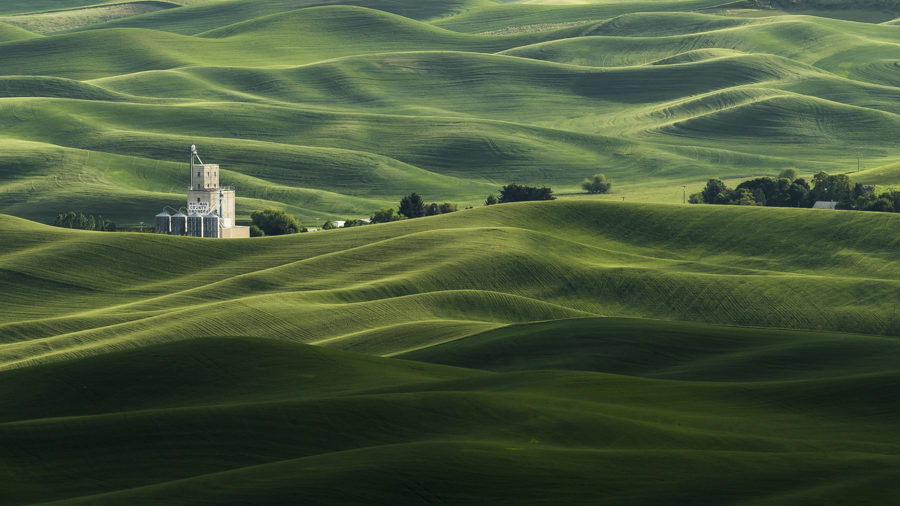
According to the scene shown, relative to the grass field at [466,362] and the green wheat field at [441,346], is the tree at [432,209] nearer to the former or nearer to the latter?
the green wheat field at [441,346]

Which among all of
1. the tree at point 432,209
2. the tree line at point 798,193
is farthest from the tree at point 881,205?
the tree at point 432,209

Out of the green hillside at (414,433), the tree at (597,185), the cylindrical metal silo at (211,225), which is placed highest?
the tree at (597,185)

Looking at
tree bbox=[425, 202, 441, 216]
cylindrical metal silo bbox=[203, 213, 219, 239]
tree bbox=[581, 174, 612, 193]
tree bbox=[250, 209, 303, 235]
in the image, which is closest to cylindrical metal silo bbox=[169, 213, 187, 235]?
cylindrical metal silo bbox=[203, 213, 219, 239]

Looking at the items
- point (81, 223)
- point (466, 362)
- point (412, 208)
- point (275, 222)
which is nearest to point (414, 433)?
point (466, 362)

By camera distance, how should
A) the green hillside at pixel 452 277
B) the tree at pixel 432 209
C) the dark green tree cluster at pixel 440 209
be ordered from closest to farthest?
1. the green hillside at pixel 452 277
2. the dark green tree cluster at pixel 440 209
3. the tree at pixel 432 209

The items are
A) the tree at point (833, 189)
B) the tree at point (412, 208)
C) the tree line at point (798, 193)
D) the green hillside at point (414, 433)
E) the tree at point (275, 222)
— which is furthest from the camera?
the tree at point (275, 222)

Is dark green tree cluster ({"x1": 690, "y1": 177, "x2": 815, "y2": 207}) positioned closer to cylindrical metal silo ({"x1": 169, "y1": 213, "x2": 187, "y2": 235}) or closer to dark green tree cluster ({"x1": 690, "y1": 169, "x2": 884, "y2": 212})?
dark green tree cluster ({"x1": 690, "y1": 169, "x2": 884, "y2": 212})
